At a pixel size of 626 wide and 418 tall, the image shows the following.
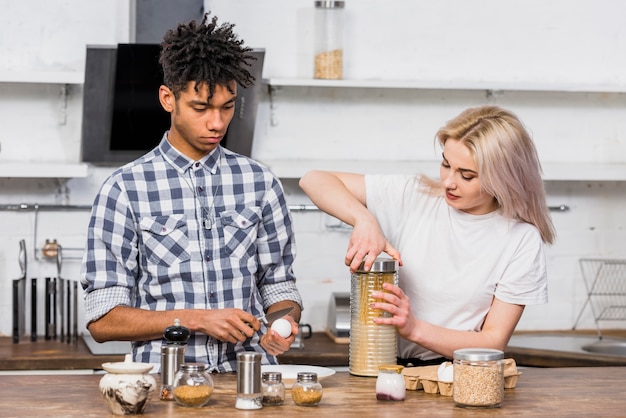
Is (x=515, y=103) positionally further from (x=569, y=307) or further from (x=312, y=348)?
(x=312, y=348)

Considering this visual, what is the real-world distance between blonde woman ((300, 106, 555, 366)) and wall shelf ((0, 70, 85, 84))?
4.93 ft

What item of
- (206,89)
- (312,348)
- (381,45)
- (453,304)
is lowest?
(312,348)

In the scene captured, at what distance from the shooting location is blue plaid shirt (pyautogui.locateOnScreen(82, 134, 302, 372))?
236 cm

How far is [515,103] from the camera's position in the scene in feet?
14.1

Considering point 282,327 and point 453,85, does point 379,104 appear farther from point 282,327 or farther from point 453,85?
point 282,327

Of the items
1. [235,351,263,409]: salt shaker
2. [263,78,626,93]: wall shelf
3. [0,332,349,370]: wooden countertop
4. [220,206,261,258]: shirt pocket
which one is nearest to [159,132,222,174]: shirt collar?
[220,206,261,258]: shirt pocket

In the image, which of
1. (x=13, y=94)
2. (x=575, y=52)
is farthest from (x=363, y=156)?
(x=13, y=94)

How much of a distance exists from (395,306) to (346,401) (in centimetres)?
29

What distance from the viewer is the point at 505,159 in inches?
93.5

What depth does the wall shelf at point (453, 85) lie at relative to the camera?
3.91 m

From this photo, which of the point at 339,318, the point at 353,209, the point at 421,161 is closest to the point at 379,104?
the point at 421,161

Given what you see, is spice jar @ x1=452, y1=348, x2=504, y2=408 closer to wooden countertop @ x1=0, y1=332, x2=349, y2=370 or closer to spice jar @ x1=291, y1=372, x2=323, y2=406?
spice jar @ x1=291, y1=372, x2=323, y2=406

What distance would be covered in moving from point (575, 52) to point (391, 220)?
210 centimetres

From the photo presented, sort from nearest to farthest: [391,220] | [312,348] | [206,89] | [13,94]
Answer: [206,89] < [391,220] < [312,348] < [13,94]
